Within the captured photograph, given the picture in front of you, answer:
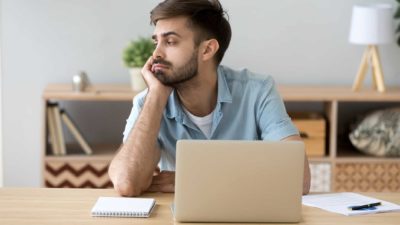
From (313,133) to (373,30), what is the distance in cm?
56

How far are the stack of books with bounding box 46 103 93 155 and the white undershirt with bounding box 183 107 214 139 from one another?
1379 mm

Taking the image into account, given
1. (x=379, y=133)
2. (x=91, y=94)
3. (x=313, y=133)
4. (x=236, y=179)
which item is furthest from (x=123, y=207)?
(x=379, y=133)

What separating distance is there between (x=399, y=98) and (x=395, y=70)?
0.37m

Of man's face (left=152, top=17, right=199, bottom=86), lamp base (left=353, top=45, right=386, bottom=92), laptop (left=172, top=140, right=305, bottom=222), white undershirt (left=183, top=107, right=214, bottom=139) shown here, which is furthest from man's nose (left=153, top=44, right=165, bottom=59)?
lamp base (left=353, top=45, right=386, bottom=92)

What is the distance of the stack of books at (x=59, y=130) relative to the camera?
3.88 m

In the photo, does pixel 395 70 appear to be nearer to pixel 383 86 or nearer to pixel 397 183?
pixel 383 86

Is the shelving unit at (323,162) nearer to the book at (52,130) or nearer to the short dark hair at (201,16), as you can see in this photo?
the book at (52,130)

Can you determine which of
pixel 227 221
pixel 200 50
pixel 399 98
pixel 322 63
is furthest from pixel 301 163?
pixel 322 63

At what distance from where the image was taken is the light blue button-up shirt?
2648 mm

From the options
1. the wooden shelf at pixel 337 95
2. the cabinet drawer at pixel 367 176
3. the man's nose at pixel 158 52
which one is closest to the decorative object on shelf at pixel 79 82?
the wooden shelf at pixel 337 95

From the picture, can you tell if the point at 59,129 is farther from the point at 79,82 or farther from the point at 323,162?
the point at 323,162

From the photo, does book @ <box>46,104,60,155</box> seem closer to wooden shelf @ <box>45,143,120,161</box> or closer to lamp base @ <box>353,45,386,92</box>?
wooden shelf @ <box>45,143,120,161</box>

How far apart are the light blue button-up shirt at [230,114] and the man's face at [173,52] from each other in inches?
4.4

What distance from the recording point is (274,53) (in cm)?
416
